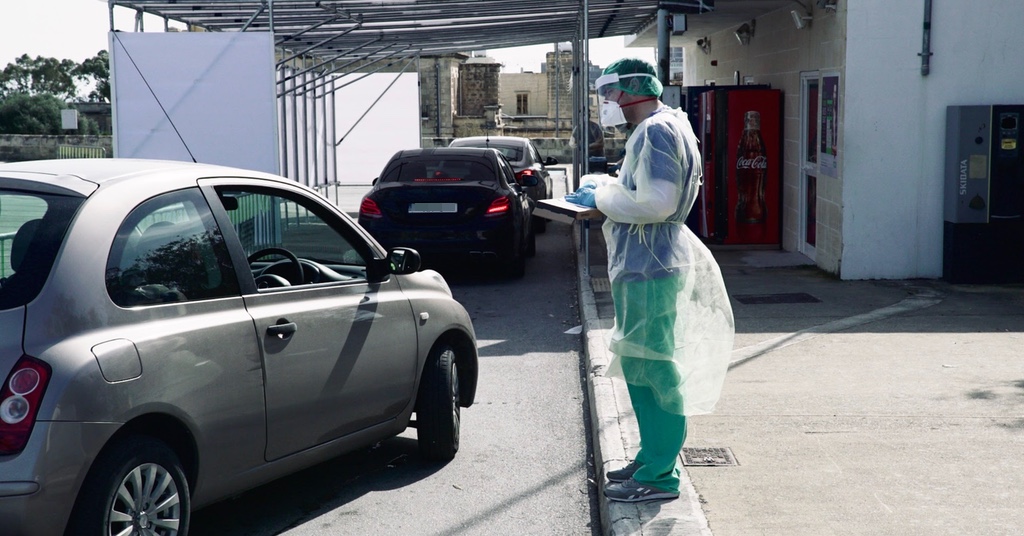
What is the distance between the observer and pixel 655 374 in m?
4.78

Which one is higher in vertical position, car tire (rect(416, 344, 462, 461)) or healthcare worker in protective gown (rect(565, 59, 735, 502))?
healthcare worker in protective gown (rect(565, 59, 735, 502))

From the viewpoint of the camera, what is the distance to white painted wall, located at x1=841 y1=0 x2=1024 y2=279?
37.9 ft

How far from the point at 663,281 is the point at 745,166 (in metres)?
10.7

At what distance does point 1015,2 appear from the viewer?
11562 mm

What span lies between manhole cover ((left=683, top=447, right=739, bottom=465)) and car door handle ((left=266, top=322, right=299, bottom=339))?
2.03 m

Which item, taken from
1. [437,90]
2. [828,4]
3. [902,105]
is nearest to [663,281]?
[902,105]

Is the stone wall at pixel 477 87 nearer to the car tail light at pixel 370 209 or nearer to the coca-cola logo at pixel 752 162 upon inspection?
the coca-cola logo at pixel 752 162

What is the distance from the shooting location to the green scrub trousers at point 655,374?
4770 millimetres

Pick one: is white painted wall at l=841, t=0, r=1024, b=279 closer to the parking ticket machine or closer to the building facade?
the building facade

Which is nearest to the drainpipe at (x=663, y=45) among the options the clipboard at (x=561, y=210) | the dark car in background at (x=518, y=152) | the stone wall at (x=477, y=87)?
the dark car in background at (x=518, y=152)

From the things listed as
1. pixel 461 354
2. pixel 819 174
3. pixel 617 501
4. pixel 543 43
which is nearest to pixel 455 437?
pixel 461 354

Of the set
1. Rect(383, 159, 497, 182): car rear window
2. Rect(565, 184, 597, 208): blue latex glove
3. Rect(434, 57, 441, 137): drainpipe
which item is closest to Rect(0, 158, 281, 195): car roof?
Rect(565, 184, 597, 208): blue latex glove

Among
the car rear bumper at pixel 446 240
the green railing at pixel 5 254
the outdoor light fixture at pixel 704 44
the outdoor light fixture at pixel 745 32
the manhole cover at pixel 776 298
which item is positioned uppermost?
the outdoor light fixture at pixel 704 44

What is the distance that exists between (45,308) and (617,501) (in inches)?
96.2
